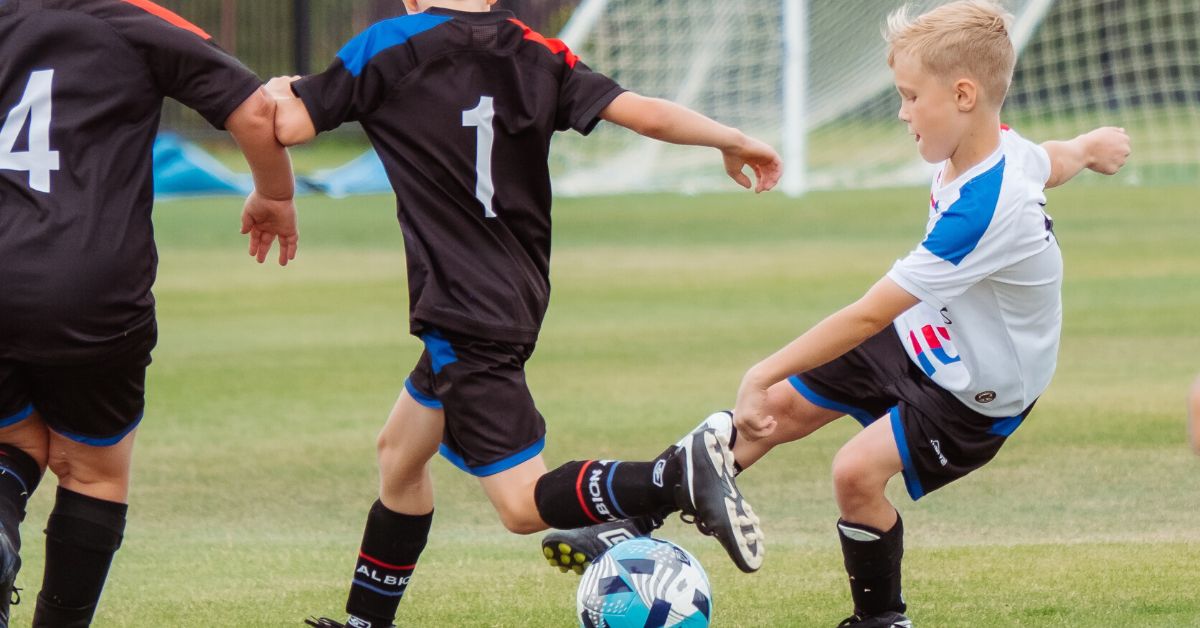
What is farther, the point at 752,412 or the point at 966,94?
the point at 966,94

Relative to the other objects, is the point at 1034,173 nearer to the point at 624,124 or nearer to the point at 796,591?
the point at 624,124

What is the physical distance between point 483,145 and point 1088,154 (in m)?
1.76

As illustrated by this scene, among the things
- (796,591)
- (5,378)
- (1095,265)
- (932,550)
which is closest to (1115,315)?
(1095,265)

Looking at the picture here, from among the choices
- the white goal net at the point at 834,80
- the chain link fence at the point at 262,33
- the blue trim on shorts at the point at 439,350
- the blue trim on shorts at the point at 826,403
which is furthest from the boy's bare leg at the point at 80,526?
the chain link fence at the point at 262,33

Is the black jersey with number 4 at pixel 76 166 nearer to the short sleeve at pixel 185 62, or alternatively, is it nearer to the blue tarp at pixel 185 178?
the short sleeve at pixel 185 62

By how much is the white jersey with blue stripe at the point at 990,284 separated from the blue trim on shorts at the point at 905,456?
0.16 meters

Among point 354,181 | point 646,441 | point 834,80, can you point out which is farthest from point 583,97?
point 354,181

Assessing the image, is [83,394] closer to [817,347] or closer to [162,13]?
[162,13]

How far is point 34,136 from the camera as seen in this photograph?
3771mm

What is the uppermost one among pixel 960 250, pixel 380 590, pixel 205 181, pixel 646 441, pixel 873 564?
pixel 960 250

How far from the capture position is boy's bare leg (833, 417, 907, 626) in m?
4.30

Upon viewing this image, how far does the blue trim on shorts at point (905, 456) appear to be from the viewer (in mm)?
4309

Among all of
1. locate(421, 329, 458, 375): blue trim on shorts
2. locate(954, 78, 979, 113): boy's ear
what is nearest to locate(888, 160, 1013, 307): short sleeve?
locate(954, 78, 979, 113): boy's ear

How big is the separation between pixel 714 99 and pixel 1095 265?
6.84m
